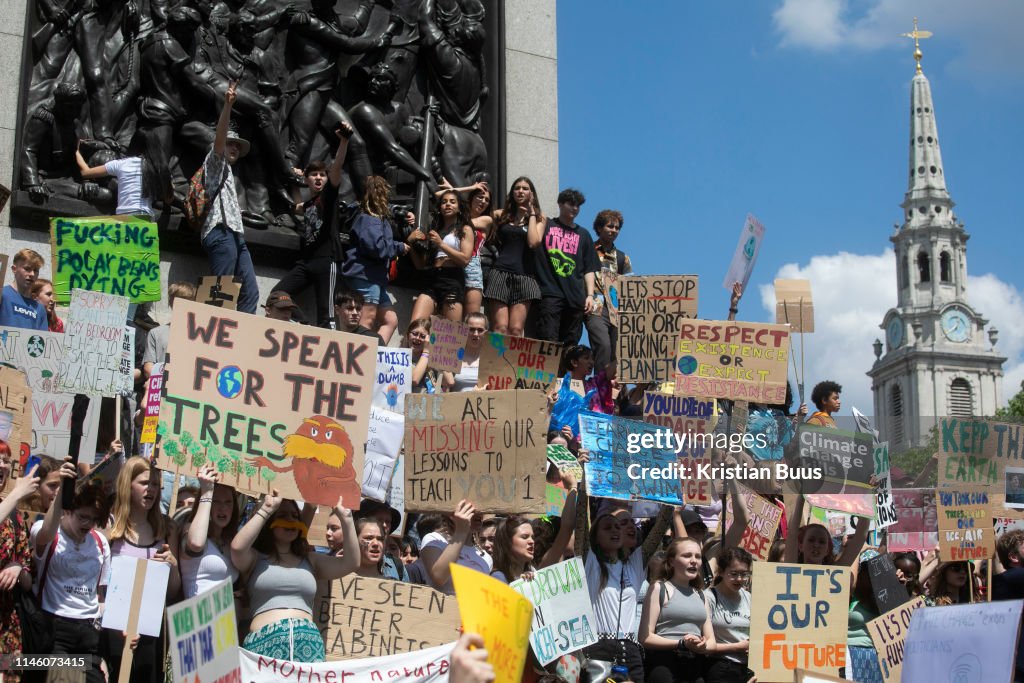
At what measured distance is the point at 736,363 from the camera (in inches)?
459

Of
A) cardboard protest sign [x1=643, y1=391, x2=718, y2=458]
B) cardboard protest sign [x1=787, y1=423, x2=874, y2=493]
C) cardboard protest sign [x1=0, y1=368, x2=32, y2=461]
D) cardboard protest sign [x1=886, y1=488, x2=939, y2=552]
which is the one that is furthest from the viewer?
cardboard protest sign [x1=886, y1=488, x2=939, y2=552]

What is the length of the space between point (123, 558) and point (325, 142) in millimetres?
7171

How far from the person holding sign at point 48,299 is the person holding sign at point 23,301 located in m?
0.04

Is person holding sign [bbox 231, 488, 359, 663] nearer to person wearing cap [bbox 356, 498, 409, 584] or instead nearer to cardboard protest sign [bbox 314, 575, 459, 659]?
cardboard protest sign [bbox 314, 575, 459, 659]

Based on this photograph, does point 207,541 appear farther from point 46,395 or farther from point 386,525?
point 46,395

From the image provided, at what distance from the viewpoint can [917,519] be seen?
11.5 metres

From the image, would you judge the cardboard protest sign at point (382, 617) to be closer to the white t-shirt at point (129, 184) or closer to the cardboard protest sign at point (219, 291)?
the cardboard protest sign at point (219, 291)

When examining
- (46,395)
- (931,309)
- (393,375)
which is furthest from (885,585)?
(931,309)

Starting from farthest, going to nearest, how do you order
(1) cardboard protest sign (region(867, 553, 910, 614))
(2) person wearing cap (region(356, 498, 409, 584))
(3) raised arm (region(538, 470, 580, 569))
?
(1) cardboard protest sign (region(867, 553, 910, 614))
(3) raised arm (region(538, 470, 580, 569))
(2) person wearing cap (region(356, 498, 409, 584))

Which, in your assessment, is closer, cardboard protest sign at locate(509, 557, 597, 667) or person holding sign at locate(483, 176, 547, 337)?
cardboard protest sign at locate(509, 557, 597, 667)

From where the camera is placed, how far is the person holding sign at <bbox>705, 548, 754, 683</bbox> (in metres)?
8.62

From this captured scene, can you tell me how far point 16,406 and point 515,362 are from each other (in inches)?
199

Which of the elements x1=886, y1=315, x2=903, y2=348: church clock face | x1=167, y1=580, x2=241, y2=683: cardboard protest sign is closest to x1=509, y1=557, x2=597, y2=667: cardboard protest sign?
x1=167, y1=580, x2=241, y2=683: cardboard protest sign

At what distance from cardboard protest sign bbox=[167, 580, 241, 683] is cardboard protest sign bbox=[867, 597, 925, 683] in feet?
14.8
